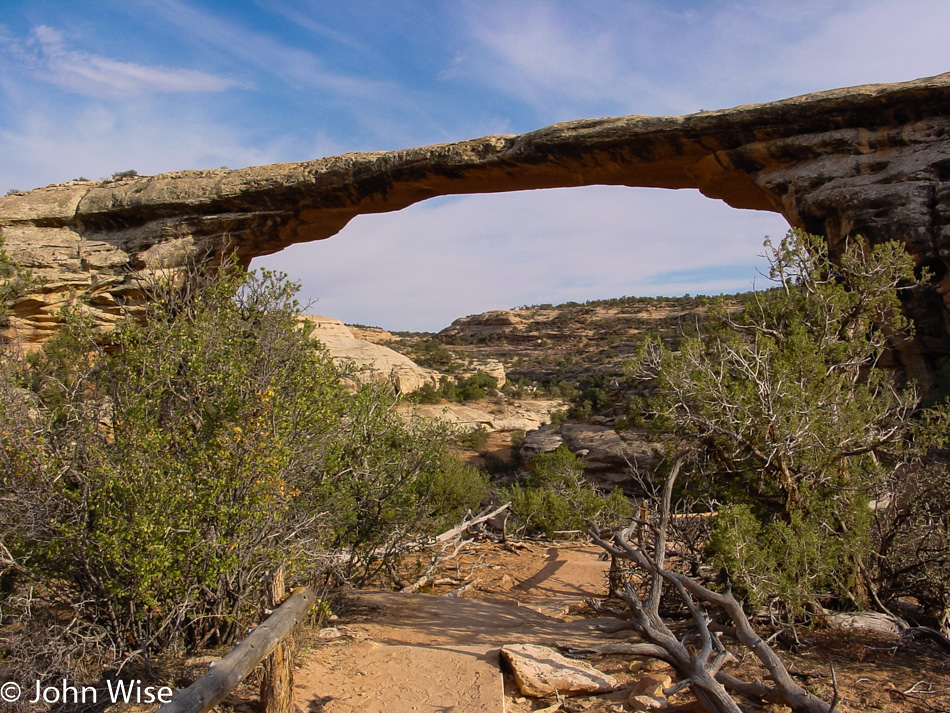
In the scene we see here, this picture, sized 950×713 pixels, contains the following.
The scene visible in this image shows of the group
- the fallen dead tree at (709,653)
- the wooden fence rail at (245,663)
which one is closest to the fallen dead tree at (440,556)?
the wooden fence rail at (245,663)

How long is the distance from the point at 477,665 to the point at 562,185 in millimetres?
8391

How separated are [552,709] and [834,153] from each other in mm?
8757

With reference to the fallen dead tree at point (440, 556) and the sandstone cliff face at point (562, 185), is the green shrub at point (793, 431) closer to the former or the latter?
the sandstone cliff face at point (562, 185)

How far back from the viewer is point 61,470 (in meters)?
3.94

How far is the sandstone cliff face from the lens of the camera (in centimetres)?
823

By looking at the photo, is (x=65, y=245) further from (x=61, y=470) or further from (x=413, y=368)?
(x=413, y=368)

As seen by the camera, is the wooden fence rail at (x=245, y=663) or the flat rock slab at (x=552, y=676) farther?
the flat rock slab at (x=552, y=676)

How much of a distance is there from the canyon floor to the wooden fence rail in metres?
0.43

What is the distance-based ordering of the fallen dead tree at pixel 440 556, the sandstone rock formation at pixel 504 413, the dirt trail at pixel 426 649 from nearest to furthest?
the dirt trail at pixel 426 649
the fallen dead tree at pixel 440 556
the sandstone rock formation at pixel 504 413

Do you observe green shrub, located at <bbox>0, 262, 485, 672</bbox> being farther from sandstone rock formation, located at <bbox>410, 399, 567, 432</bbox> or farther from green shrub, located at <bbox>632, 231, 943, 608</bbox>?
sandstone rock formation, located at <bbox>410, 399, 567, 432</bbox>

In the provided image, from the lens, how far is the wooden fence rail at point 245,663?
2510mm

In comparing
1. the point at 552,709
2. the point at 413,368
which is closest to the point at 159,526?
the point at 552,709

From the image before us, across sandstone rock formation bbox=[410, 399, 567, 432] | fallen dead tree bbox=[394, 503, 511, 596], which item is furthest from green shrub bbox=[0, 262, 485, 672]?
sandstone rock formation bbox=[410, 399, 567, 432]

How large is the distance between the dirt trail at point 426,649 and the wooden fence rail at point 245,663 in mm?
475
